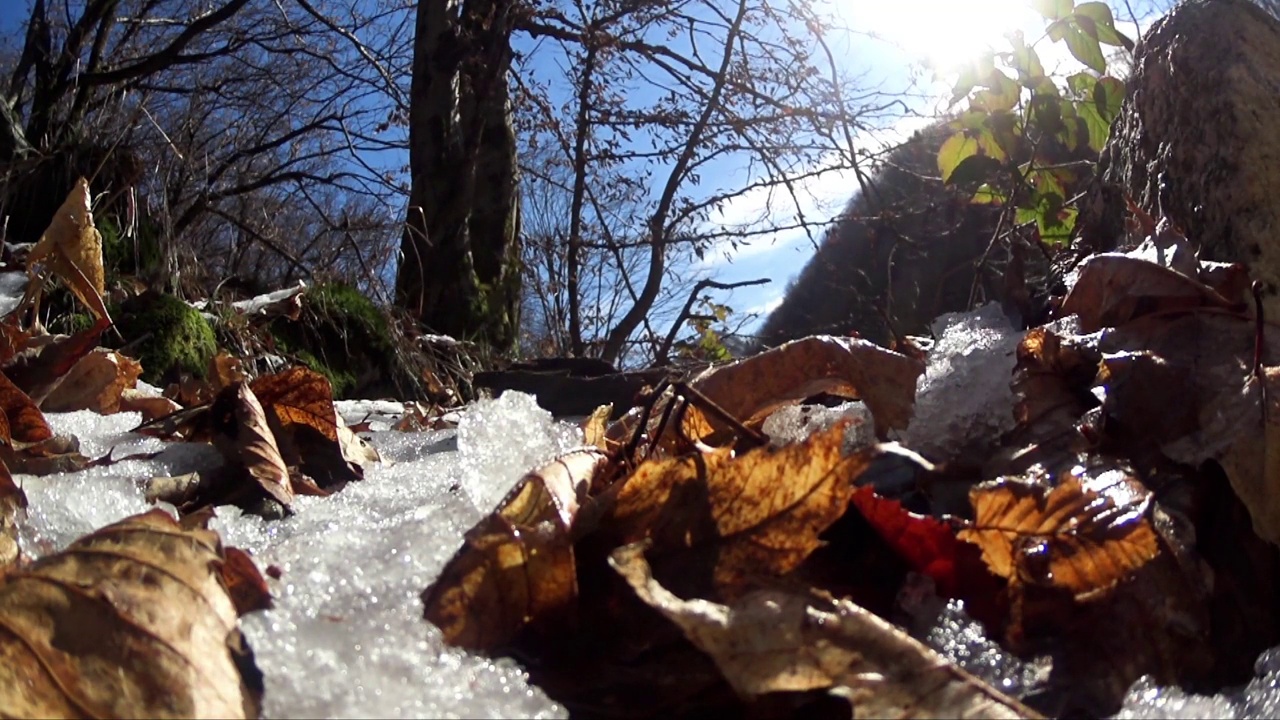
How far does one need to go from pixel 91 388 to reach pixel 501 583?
4.42ft

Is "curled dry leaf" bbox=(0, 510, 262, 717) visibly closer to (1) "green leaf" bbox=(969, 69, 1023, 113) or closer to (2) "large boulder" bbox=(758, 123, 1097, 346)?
(1) "green leaf" bbox=(969, 69, 1023, 113)

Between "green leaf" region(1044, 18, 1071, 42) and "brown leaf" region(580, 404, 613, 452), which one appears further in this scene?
"green leaf" region(1044, 18, 1071, 42)

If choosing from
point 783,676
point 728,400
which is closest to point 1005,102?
point 728,400

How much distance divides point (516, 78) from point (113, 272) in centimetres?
505

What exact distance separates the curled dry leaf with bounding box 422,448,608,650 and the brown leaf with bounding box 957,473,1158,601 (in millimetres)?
284

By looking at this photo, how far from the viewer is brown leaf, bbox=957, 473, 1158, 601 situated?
0.61 metres

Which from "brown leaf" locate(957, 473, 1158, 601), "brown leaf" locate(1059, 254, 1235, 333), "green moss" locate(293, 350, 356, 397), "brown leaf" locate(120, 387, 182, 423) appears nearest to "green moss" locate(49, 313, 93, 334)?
"green moss" locate(293, 350, 356, 397)

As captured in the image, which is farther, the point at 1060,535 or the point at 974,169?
the point at 974,169

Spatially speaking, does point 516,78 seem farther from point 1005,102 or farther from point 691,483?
point 691,483

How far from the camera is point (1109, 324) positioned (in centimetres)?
102

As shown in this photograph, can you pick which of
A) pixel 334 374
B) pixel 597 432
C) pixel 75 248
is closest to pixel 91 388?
pixel 75 248

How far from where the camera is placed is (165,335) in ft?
9.91

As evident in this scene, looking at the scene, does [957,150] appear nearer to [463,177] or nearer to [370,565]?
[370,565]

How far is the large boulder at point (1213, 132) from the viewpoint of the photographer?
126cm
